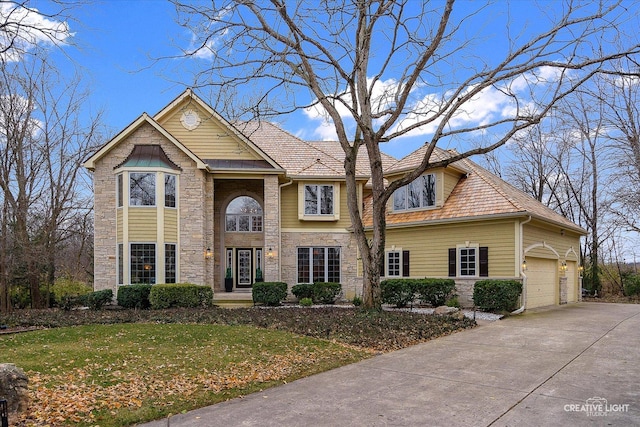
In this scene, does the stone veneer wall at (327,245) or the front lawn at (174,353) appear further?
the stone veneer wall at (327,245)

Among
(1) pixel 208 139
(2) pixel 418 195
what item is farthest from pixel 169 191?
(2) pixel 418 195

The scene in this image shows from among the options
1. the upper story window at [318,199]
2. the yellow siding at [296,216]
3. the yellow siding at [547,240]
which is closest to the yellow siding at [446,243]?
the yellow siding at [547,240]

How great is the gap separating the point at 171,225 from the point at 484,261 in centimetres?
1150

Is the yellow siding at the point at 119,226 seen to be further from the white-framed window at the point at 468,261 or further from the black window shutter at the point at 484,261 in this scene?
the black window shutter at the point at 484,261

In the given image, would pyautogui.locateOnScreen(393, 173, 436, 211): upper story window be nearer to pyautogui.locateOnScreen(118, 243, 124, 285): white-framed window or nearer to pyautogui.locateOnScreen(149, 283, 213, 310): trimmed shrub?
pyautogui.locateOnScreen(149, 283, 213, 310): trimmed shrub

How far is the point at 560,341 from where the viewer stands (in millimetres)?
9648

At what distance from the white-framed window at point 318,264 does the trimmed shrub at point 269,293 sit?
8.25ft

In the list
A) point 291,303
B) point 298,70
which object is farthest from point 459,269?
point 298,70

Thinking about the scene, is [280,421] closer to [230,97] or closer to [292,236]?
[230,97]

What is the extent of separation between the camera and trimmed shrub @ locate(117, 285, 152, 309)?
15992 millimetres

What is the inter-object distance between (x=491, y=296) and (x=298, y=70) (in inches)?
362

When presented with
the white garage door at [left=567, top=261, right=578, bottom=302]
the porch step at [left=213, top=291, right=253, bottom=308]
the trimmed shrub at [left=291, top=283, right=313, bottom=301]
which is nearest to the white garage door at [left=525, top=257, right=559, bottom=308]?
the white garage door at [left=567, top=261, right=578, bottom=302]

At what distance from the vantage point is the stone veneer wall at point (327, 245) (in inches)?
773

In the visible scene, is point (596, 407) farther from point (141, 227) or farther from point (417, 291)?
point (141, 227)
